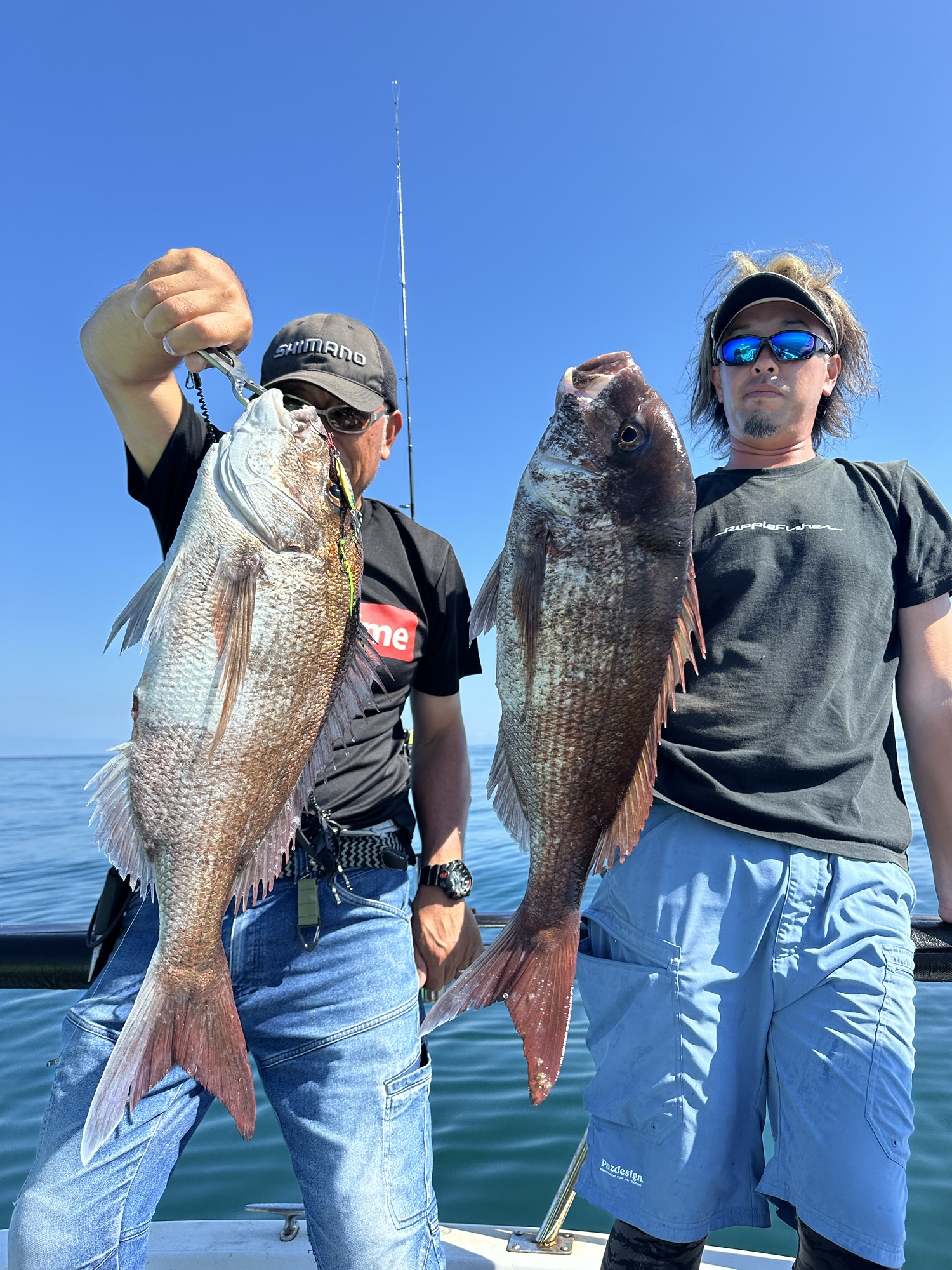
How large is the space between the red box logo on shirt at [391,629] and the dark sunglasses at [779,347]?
57.4 inches

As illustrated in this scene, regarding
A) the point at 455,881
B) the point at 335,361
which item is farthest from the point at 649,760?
the point at 335,361

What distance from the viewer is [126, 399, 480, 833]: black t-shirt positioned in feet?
7.29

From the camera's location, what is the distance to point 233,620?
69.2 inches

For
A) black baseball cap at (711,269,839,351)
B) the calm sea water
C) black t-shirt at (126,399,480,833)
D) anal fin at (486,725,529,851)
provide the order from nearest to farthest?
anal fin at (486,725,529,851)
black t-shirt at (126,399,480,833)
black baseball cap at (711,269,839,351)
the calm sea water

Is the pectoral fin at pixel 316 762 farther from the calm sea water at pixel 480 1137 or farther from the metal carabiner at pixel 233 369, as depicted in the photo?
the calm sea water at pixel 480 1137

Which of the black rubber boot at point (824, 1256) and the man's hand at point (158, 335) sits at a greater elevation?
the man's hand at point (158, 335)

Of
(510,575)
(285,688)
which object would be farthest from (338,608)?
(510,575)

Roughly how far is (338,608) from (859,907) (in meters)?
1.66

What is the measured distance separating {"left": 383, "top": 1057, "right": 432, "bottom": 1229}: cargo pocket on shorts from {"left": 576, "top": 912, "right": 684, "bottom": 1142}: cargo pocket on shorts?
0.47 metres

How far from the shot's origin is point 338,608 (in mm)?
1890

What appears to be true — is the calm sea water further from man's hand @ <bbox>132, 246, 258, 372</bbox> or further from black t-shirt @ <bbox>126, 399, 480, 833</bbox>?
man's hand @ <bbox>132, 246, 258, 372</bbox>

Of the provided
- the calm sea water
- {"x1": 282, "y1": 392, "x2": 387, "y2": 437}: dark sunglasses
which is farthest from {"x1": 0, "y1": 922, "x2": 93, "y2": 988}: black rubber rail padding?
the calm sea water

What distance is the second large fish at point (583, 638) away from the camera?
194cm

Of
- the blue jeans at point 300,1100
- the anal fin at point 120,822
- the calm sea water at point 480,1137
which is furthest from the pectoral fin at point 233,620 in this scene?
the calm sea water at point 480,1137
